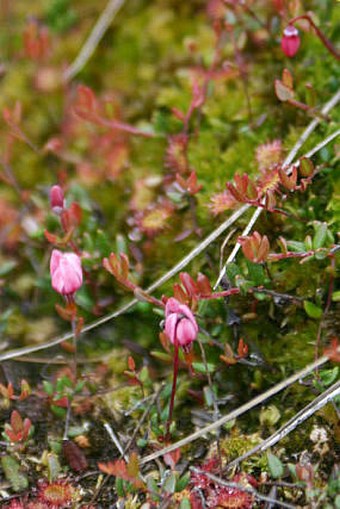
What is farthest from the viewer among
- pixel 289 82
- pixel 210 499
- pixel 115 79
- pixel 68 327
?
pixel 115 79

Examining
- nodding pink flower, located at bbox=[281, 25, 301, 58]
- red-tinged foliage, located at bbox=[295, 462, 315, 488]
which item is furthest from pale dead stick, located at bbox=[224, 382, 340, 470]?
nodding pink flower, located at bbox=[281, 25, 301, 58]

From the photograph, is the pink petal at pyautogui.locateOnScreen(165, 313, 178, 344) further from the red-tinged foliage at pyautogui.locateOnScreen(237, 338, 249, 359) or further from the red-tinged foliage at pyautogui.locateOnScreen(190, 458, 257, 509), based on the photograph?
the red-tinged foliage at pyautogui.locateOnScreen(190, 458, 257, 509)

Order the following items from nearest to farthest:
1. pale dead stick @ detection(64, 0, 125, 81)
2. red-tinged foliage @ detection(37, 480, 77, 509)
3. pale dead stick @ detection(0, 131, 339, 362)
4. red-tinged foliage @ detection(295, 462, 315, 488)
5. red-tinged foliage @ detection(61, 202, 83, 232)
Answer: red-tinged foliage @ detection(295, 462, 315, 488) < red-tinged foliage @ detection(37, 480, 77, 509) < pale dead stick @ detection(0, 131, 339, 362) < red-tinged foliage @ detection(61, 202, 83, 232) < pale dead stick @ detection(64, 0, 125, 81)

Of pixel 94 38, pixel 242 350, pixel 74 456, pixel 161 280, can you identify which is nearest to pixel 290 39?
pixel 161 280

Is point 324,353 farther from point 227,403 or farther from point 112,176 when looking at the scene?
point 112,176

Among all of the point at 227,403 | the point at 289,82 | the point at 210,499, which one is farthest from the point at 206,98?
the point at 210,499

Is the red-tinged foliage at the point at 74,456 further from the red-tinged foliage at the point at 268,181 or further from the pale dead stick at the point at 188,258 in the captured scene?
the red-tinged foliage at the point at 268,181
